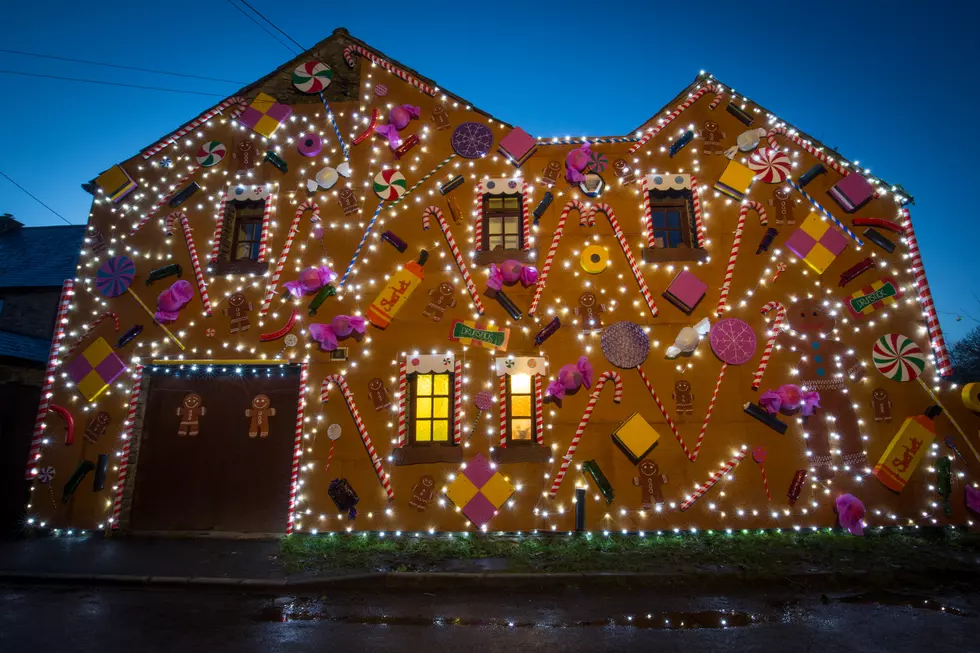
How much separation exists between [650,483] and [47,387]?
11.1 metres

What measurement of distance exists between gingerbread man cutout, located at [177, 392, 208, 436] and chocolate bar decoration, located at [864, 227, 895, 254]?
12.8m

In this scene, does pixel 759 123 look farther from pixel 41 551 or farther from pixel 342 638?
pixel 41 551

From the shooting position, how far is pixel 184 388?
29.0 feet

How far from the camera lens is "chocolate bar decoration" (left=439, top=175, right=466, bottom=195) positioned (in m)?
9.08

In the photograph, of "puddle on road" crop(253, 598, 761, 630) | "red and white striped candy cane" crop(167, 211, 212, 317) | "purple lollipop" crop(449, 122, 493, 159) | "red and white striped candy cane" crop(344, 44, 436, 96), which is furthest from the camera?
"red and white striped candy cane" crop(344, 44, 436, 96)

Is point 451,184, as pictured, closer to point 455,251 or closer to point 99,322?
point 455,251

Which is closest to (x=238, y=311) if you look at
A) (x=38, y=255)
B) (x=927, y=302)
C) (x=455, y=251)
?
(x=455, y=251)

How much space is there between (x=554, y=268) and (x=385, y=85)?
5.24m

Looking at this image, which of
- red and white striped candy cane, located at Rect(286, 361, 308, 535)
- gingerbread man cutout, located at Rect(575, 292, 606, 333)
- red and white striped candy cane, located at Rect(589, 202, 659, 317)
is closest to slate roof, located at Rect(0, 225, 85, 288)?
red and white striped candy cane, located at Rect(286, 361, 308, 535)

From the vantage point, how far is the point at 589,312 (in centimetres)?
854

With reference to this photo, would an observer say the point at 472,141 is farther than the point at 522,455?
Yes

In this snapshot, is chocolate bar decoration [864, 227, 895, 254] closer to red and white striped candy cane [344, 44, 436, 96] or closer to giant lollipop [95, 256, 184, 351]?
red and white striped candy cane [344, 44, 436, 96]

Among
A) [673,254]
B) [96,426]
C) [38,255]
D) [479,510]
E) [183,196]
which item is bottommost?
[479,510]

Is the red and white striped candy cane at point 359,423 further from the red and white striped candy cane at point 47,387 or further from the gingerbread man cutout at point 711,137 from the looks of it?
the gingerbread man cutout at point 711,137
